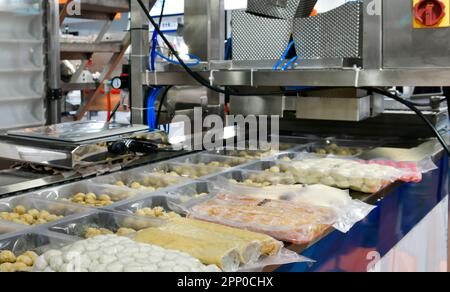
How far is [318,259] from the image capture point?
54.3 inches

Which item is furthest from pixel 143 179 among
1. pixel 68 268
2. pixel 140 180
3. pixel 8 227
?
pixel 68 268

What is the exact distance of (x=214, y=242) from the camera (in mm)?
1169

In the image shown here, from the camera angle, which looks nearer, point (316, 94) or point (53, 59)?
point (316, 94)

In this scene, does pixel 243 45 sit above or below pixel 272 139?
above

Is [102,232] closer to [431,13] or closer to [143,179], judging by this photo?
[143,179]

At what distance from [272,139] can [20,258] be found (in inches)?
69.0

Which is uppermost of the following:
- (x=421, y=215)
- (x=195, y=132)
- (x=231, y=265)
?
(x=195, y=132)

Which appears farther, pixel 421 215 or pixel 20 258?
pixel 421 215

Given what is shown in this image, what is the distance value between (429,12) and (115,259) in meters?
1.44

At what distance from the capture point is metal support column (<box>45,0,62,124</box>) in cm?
443

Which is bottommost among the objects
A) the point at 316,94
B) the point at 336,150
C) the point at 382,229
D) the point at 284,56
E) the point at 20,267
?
the point at 382,229

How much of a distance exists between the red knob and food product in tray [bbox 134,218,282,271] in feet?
3.61
